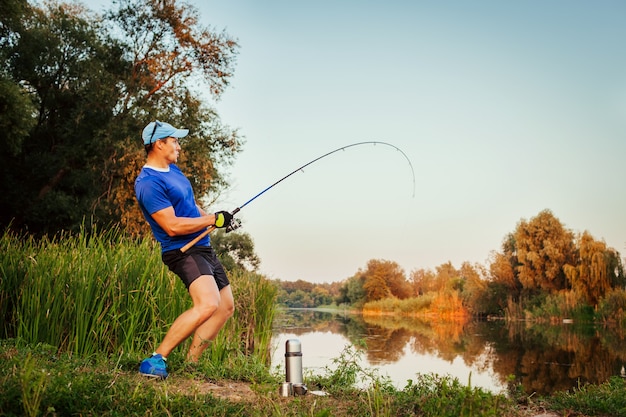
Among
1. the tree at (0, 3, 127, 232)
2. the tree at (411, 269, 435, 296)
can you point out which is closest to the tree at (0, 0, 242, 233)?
the tree at (0, 3, 127, 232)

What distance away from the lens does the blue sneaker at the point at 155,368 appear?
13.9ft

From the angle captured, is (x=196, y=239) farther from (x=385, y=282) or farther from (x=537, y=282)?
(x=385, y=282)

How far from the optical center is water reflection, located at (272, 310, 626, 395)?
31.7 ft

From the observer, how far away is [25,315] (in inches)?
228

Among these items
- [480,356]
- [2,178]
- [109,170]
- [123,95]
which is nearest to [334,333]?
[480,356]

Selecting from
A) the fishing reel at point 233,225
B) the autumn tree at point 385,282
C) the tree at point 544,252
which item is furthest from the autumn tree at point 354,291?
the fishing reel at point 233,225

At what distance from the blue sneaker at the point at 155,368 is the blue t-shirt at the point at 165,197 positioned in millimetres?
801

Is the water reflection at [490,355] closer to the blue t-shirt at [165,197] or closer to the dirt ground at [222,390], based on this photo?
the dirt ground at [222,390]

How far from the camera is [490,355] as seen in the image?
41.9 feet

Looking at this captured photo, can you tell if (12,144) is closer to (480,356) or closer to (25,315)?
(25,315)

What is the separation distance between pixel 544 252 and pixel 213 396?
2556 cm

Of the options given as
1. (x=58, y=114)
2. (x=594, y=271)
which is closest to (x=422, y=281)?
(x=594, y=271)

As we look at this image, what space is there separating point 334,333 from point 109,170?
26.6 feet

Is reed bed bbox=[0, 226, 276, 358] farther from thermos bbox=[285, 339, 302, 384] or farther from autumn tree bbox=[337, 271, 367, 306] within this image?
autumn tree bbox=[337, 271, 367, 306]
